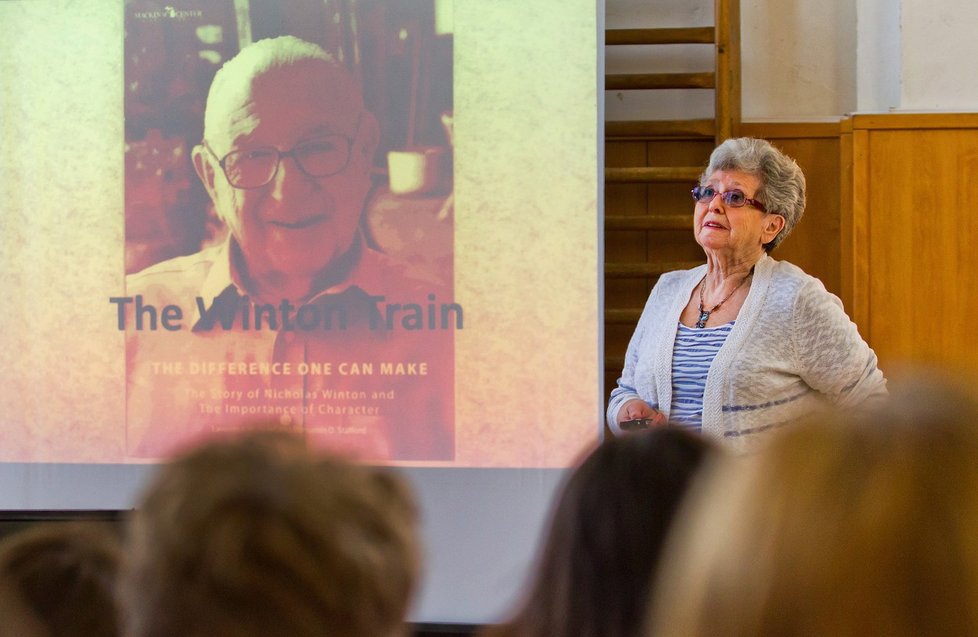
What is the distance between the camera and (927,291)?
148 inches

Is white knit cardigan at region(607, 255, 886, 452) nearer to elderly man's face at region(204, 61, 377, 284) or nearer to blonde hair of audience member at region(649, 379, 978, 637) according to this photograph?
elderly man's face at region(204, 61, 377, 284)

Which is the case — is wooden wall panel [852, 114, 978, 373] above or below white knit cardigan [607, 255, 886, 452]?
above

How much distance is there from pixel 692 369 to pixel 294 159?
4.34ft

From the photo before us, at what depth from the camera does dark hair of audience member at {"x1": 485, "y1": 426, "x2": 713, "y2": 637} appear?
3.52ft

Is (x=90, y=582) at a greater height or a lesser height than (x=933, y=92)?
lesser

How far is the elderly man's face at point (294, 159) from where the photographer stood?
3.19 metres

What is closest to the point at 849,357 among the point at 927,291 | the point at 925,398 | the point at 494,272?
the point at 494,272

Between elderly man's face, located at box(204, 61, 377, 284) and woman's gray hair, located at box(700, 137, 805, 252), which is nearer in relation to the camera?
woman's gray hair, located at box(700, 137, 805, 252)

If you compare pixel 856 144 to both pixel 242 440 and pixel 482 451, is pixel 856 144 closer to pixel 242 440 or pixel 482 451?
pixel 482 451

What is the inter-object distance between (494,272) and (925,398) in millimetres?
2453

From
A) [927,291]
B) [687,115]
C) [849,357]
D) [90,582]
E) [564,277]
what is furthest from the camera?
[687,115]

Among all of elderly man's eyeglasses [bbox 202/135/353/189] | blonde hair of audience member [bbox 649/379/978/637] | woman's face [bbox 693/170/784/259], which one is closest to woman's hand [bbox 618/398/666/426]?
woman's face [bbox 693/170/784/259]

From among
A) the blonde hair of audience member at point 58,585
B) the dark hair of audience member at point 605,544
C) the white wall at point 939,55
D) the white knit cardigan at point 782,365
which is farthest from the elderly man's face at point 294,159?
the blonde hair of audience member at point 58,585

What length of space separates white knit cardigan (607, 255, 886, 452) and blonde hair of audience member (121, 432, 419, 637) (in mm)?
2013
